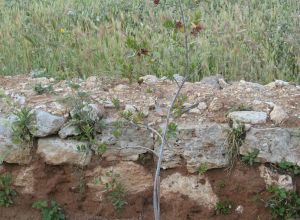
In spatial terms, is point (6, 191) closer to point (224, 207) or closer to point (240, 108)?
point (224, 207)

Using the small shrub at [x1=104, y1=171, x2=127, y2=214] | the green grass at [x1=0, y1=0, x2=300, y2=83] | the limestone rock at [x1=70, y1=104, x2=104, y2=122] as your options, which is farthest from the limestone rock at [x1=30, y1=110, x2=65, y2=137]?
the green grass at [x1=0, y1=0, x2=300, y2=83]

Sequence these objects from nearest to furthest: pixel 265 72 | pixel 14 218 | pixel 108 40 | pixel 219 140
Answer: pixel 219 140 < pixel 14 218 < pixel 265 72 < pixel 108 40

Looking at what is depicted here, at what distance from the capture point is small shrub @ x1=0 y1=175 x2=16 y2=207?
442cm

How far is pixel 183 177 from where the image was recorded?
4309mm

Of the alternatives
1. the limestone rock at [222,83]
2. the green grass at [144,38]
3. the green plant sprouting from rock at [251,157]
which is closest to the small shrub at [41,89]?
the green grass at [144,38]

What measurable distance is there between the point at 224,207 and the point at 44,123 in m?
1.45

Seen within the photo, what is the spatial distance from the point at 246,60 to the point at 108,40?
138cm

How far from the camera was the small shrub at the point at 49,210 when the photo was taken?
4.37 metres

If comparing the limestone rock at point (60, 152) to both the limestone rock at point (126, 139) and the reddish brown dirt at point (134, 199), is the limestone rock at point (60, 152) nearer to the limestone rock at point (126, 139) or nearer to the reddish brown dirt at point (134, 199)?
the reddish brown dirt at point (134, 199)

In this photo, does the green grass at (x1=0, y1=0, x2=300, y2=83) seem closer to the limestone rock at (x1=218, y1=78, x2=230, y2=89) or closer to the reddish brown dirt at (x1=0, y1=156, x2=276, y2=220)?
the limestone rock at (x1=218, y1=78, x2=230, y2=89)

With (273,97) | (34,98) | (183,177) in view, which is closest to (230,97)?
(273,97)

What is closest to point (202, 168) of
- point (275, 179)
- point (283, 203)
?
point (275, 179)

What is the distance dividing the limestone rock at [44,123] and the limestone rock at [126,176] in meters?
0.44

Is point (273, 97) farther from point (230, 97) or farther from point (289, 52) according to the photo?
point (289, 52)
